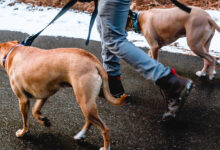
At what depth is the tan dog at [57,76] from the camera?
1.92m

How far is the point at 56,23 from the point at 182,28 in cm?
388

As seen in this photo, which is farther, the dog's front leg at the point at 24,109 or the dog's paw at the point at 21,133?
the dog's paw at the point at 21,133

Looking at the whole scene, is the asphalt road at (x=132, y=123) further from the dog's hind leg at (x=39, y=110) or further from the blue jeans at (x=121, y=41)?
the blue jeans at (x=121, y=41)

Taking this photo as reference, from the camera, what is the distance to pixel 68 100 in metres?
3.00

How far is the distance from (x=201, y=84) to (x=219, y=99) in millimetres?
444

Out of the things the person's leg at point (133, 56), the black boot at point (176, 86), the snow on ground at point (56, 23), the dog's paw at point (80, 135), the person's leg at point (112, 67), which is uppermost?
the person's leg at point (133, 56)

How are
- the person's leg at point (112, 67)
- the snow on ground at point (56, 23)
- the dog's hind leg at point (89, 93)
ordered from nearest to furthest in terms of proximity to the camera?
1. the dog's hind leg at point (89, 93)
2. the person's leg at point (112, 67)
3. the snow on ground at point (56, 23)

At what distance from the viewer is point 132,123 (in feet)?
8.36

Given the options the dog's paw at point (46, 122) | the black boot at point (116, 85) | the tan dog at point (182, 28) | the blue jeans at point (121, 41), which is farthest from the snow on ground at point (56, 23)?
the dog's paw at point (46, 122)

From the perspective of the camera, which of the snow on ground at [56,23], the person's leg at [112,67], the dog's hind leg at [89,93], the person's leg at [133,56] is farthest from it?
the snow on ground at [56,23]

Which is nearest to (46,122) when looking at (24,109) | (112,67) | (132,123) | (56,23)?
(24,109)

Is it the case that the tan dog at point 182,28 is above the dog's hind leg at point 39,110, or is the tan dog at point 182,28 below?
above

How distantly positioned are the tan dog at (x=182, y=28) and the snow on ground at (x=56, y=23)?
0.95 m

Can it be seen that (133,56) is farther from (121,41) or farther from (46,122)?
(46,122)
